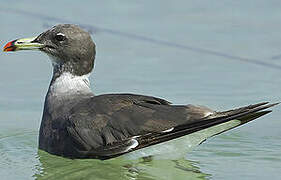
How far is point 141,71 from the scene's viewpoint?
40.8 ft

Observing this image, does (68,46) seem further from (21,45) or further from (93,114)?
(93,114)

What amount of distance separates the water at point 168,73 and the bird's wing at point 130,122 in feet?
0.98

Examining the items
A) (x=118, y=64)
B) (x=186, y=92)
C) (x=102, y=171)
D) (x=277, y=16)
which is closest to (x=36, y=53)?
(x=118, y=64)

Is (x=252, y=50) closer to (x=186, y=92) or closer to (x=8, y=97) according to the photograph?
(x=186, y=92)

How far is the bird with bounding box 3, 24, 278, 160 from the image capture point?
8.74 metres

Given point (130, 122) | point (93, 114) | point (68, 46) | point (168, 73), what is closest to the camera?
point (130, 122)

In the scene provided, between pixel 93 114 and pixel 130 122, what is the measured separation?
455 mm

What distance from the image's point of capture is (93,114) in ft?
30.4

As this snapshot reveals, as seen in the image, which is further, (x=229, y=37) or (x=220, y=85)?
(x=229, y=37)

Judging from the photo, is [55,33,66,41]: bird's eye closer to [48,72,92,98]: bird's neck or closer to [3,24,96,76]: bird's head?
[3,24,96,76]: bird's head

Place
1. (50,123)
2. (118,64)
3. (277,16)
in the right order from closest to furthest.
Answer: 1. (50,123)
2. (118,64)
3. (277,16)

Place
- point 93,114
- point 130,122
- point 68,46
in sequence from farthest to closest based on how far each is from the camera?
point 68,46
point 93,114
point 130,122

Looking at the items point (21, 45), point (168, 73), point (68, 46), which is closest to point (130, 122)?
point (68, 46)

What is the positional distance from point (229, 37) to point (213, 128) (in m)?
4.95
